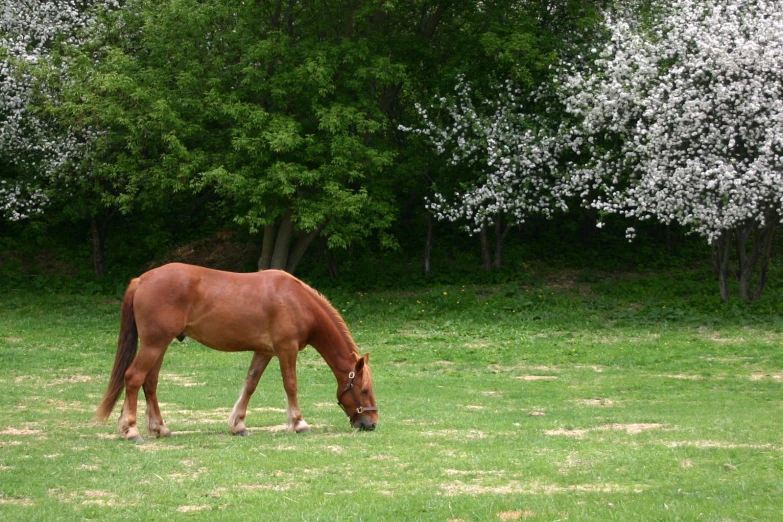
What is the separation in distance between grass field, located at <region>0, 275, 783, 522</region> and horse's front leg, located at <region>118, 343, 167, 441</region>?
25 cm

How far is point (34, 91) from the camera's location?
2527 cm

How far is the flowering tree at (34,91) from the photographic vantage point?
25156 millimetres

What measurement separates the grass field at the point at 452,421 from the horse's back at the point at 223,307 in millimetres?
1166

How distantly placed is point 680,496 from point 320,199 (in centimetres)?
1678

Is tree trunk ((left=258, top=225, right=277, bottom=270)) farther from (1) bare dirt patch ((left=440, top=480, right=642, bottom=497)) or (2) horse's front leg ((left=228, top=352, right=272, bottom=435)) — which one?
(1) bare dirt patch ((left=440, top=480, right=642, bottom=497))

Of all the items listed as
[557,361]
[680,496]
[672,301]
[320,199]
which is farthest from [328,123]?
[680,496]

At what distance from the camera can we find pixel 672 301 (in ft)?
81.3

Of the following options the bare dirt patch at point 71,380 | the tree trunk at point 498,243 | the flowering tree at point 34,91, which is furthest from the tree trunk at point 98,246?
the bare dirt patch at point 71,380

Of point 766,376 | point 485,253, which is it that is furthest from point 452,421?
point 485,253

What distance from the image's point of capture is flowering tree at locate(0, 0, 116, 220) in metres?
25.2

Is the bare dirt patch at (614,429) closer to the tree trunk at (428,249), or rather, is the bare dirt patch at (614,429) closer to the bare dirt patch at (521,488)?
the bare dirt patch at (521,488)

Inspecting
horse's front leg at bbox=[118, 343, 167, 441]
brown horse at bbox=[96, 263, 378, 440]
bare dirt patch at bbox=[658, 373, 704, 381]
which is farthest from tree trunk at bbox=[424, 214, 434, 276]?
horse's front leg at bbox=[118, 343, 167, 441]

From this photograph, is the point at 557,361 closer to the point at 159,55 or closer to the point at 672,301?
the point at 672,301

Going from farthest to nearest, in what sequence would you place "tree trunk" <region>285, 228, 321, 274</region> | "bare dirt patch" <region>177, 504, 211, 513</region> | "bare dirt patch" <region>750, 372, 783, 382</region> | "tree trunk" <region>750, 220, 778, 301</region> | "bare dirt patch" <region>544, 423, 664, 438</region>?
"tree trunk" <region>285, 228, 321, 274</region>
"tree trunk" <region>750, 220, 778, 301</region>
"bare dirt patch" <region>750, 372, 783, 382</region>
"bare dirt patch" <region>544, 423, 664, 438</region>
"bare dirt patch" <region>177, 504, 211, 513</region>
